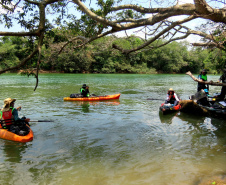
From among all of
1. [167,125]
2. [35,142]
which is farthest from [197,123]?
[35,142]

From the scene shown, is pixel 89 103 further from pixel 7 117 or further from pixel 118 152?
pixel 118 152

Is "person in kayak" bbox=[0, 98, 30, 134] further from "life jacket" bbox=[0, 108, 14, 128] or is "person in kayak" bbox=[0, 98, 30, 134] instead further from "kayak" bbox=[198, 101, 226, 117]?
"kayak" bbox=[198, 101, 226, 117]

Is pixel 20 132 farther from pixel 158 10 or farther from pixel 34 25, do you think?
pixel 158 10

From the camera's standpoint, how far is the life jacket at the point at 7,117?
21.4ft

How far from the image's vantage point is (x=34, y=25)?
17.4ft

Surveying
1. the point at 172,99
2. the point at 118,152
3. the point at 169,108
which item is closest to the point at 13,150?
the point at 118,152

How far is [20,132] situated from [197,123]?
660 cm

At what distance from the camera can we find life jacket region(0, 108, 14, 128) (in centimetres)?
654

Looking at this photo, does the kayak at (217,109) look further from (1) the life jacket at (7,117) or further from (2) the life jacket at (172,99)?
(1) the life jacket at (7,117)

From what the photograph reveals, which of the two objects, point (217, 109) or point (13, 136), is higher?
point (217, 109)

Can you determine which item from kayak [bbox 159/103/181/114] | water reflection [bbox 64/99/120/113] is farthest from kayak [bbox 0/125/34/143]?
kayak [bbox 159/103/181/114]

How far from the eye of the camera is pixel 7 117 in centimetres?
661

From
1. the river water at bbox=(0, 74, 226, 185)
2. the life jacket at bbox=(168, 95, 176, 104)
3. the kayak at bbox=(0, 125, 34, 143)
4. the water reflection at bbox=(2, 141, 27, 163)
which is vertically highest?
the life jacket at bbox=(168, 95, 176, 104)

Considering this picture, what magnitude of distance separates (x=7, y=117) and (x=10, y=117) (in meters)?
0.09
